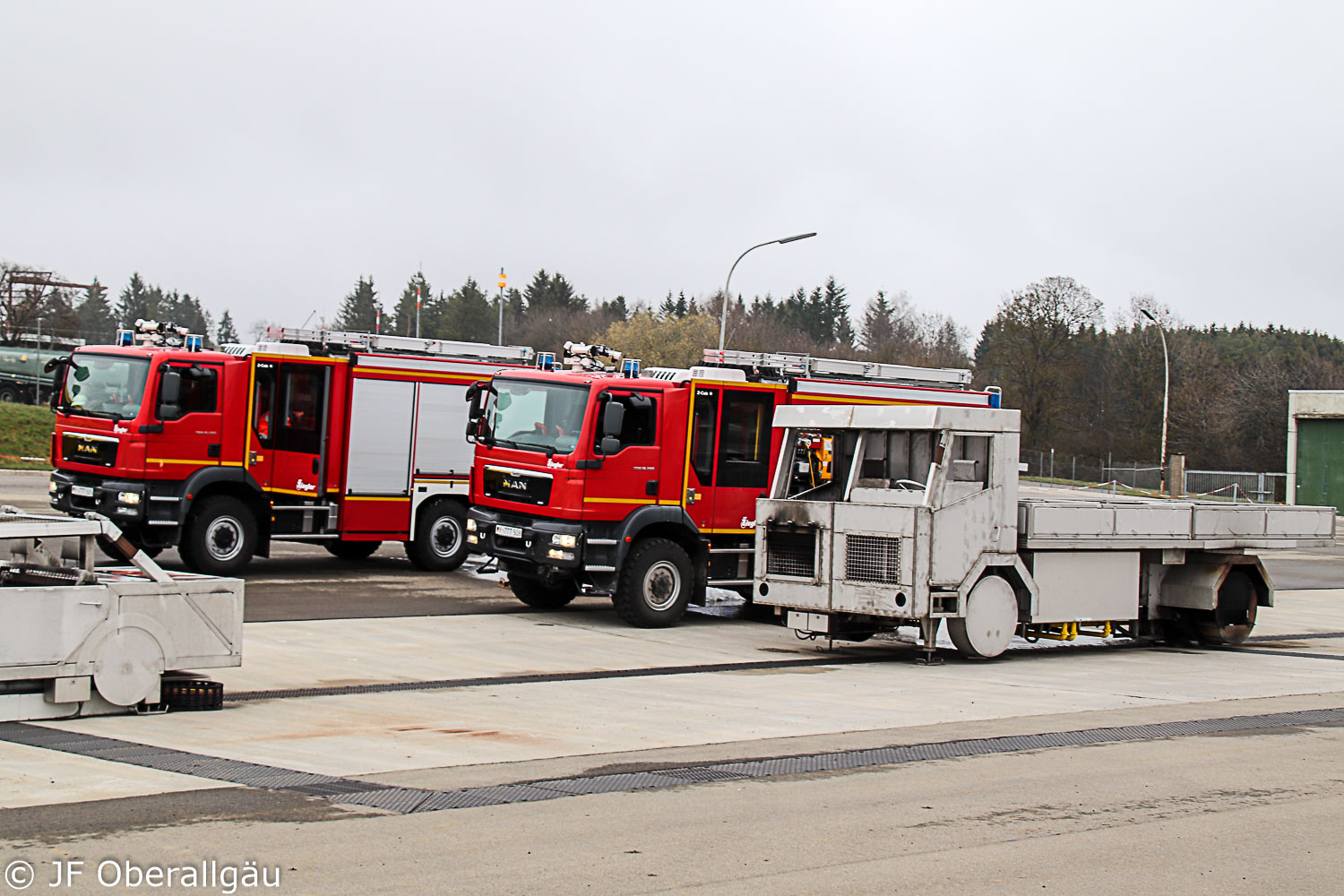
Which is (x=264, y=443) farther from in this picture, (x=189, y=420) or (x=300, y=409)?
(x=189, y=420)

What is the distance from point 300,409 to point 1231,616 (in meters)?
12.4

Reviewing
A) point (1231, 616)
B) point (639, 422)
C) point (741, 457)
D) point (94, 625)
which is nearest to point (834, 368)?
point (741, 457)

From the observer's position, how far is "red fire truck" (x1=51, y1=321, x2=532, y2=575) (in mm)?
17406

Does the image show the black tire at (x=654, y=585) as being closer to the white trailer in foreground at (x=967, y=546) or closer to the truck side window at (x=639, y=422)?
the truck side window at (x=639, y=422)

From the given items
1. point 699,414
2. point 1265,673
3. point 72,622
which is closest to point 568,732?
point 72,622

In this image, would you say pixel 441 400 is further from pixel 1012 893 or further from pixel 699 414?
pixel 1012 893

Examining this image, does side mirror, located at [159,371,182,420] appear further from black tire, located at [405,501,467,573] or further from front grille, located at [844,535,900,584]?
front grille, located at [844,535,900,584]

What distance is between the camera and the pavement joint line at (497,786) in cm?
719

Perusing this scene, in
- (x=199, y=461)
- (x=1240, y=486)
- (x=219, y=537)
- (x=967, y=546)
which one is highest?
(x=1240, y=486)

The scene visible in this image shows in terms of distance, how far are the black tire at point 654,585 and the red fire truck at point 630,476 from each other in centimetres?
1

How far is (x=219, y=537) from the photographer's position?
17609 mm

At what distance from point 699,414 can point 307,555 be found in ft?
29.1

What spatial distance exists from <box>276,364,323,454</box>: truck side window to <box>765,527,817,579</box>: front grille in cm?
736

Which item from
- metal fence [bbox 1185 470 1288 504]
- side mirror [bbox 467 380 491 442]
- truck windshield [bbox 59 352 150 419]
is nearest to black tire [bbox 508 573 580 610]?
side mirror [bbox 467 380 491 442]
